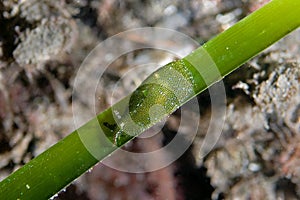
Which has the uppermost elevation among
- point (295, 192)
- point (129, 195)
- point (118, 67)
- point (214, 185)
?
point (118, 67)

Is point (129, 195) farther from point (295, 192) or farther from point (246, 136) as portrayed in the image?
point (295, 192)

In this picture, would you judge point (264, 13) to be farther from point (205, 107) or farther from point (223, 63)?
point (205, 107)

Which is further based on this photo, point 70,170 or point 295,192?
point 295,192

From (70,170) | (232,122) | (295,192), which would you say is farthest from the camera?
(232,122)

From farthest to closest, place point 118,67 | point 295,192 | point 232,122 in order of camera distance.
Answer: point 118,67 < point 232,122 < point 295,192

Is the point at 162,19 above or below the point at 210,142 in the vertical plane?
above

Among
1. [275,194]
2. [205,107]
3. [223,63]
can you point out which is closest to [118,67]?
[205,107]

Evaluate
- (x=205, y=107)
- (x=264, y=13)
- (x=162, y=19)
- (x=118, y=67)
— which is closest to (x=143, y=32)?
(x=162, y=19)
